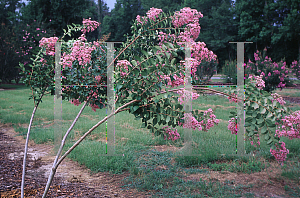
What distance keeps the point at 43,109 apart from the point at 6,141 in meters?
3.41

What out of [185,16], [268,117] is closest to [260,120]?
[268,117]

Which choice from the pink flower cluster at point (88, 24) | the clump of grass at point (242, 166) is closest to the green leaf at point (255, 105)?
the clump of grass at point (242, 166)

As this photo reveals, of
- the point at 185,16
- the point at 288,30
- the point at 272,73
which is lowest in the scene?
the point at 272,73

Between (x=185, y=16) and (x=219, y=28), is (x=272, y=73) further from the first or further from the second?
(x=219, y=28)

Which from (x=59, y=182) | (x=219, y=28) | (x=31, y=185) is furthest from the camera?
(x=219, y=28)

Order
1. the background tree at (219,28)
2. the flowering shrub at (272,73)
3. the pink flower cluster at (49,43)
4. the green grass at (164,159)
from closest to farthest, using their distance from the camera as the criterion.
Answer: the pink flower cluster at (49,43) → the green grass at (164,159) → the flowering shrub at (272,73) → the background tree at (219,28)

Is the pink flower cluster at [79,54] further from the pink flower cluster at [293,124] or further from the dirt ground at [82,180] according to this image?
the pink flower cluster at [293,124]

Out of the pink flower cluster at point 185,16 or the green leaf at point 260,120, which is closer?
the green leaf at point 260,120

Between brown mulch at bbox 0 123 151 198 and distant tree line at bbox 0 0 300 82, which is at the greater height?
distant tree line at bbox 0 0 300 82

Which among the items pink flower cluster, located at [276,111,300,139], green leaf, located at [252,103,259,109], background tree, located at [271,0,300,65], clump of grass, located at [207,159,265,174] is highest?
background tree, located at [271,0,300,65]

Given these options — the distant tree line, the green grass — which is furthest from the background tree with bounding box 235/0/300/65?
the green grass

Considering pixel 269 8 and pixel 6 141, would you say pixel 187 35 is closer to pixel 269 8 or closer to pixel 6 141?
pixel 6 141

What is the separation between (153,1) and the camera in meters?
29.6

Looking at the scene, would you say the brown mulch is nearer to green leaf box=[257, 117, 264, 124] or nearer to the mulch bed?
the mulch bed
